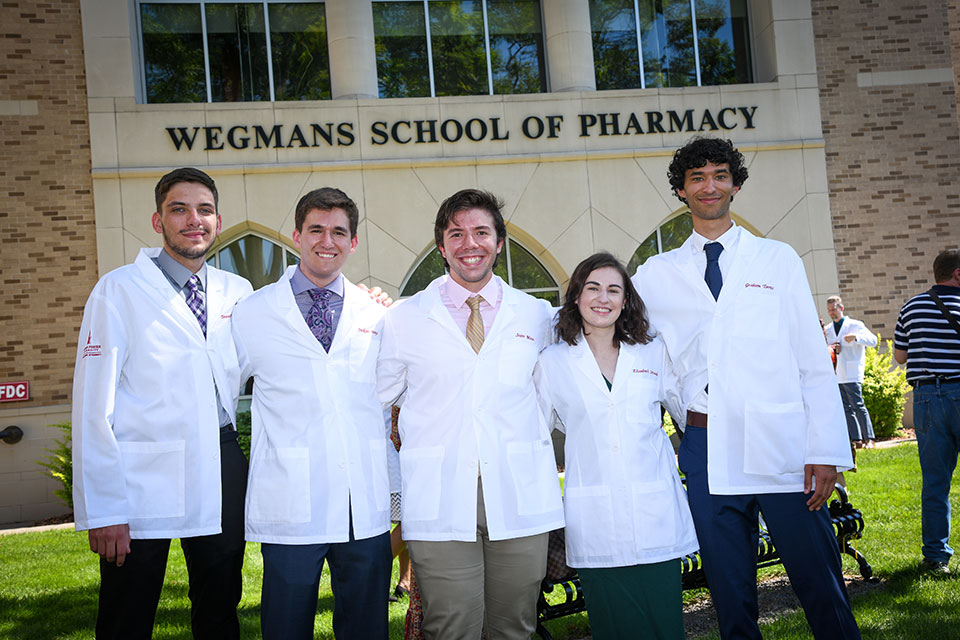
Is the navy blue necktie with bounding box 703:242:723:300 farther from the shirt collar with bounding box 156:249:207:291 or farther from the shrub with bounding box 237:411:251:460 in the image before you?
the shrub with bounding box 237:411:251:460

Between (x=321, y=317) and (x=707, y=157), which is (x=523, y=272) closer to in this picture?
(x=707, y=157)

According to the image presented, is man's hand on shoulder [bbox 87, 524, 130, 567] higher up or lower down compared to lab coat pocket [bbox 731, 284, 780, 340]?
lower down

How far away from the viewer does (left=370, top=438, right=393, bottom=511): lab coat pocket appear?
3.53m

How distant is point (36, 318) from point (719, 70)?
39.9 feet

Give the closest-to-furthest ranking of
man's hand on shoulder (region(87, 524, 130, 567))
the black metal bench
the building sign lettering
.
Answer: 1. man's hand on shoulder (region(87, 524, 130, 567))
2. the black metal bench
3. the building sign lettering

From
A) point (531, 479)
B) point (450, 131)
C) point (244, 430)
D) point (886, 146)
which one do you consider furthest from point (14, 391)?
point (886, 146)

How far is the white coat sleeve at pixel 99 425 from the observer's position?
334 centimetres

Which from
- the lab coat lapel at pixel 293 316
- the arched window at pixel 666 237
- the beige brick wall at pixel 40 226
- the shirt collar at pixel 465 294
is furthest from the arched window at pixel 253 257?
the shirt collar at pixel 465 294

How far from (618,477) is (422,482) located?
849 mm

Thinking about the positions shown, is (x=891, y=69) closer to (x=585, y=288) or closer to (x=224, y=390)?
(x=585, y=288)

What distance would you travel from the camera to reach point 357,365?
3.58 m

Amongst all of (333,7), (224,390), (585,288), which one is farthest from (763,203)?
(224,390)

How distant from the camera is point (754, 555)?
146 inches

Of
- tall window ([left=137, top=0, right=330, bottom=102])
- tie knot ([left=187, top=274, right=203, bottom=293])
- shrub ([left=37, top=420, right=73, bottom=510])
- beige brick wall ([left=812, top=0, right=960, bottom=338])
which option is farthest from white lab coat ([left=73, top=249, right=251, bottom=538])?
beige brick wall ([left=812, top=0, right=960, bottom=338])
